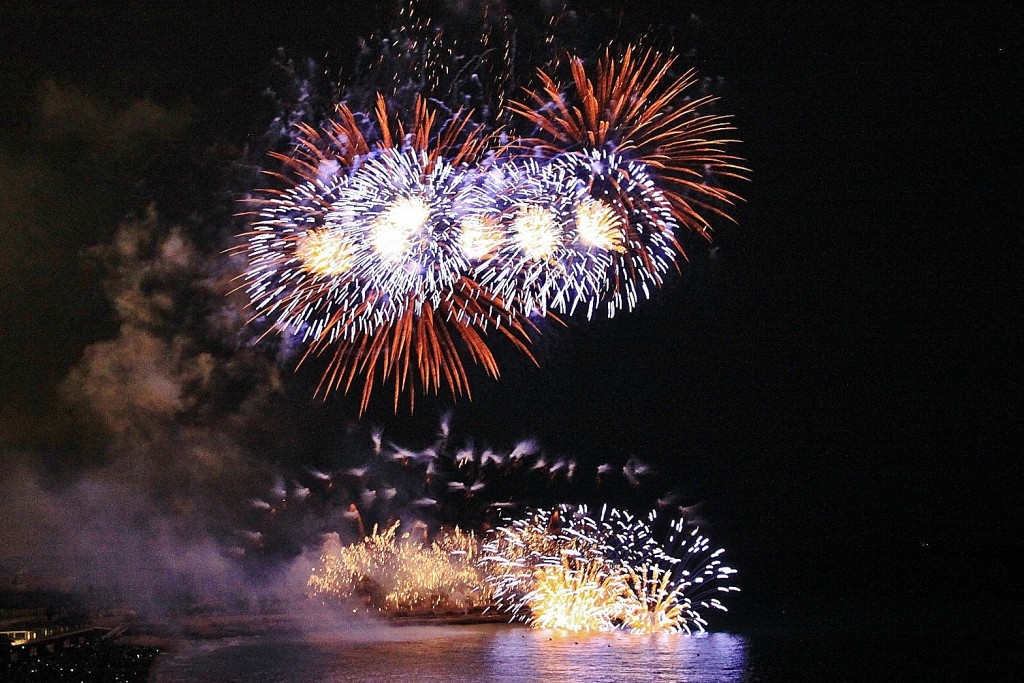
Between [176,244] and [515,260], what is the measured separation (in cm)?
1129

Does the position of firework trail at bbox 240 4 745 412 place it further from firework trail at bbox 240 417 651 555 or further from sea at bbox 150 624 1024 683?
firework trail at bbox 240 417 651 555

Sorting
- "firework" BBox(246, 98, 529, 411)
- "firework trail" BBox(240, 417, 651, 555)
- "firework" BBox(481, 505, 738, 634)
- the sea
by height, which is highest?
"firework" BBox(246, 98, 529, 411)

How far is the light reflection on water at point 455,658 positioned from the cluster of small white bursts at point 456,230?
705 centimetres

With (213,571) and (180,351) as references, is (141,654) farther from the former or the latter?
(180,351)

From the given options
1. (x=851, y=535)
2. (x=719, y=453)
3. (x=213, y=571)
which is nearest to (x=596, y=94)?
(x=213, y=571)

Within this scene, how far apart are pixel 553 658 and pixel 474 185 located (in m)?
10.9

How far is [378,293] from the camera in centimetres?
1539

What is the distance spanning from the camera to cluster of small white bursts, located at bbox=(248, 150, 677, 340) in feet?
47.5

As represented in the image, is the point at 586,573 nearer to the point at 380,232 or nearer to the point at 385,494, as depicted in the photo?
the point at 385,494

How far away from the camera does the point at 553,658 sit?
1917 centimetres

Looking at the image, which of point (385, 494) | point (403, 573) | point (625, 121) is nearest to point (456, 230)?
point (625, 121)

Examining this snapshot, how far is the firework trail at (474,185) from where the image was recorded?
14.3 metres

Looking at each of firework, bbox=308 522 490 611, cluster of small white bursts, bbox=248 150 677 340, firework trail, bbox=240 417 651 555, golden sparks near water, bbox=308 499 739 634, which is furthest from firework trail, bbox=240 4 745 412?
firework, bbox=308 522 490 611

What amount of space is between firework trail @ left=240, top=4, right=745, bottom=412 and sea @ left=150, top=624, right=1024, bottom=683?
679 centimetres
